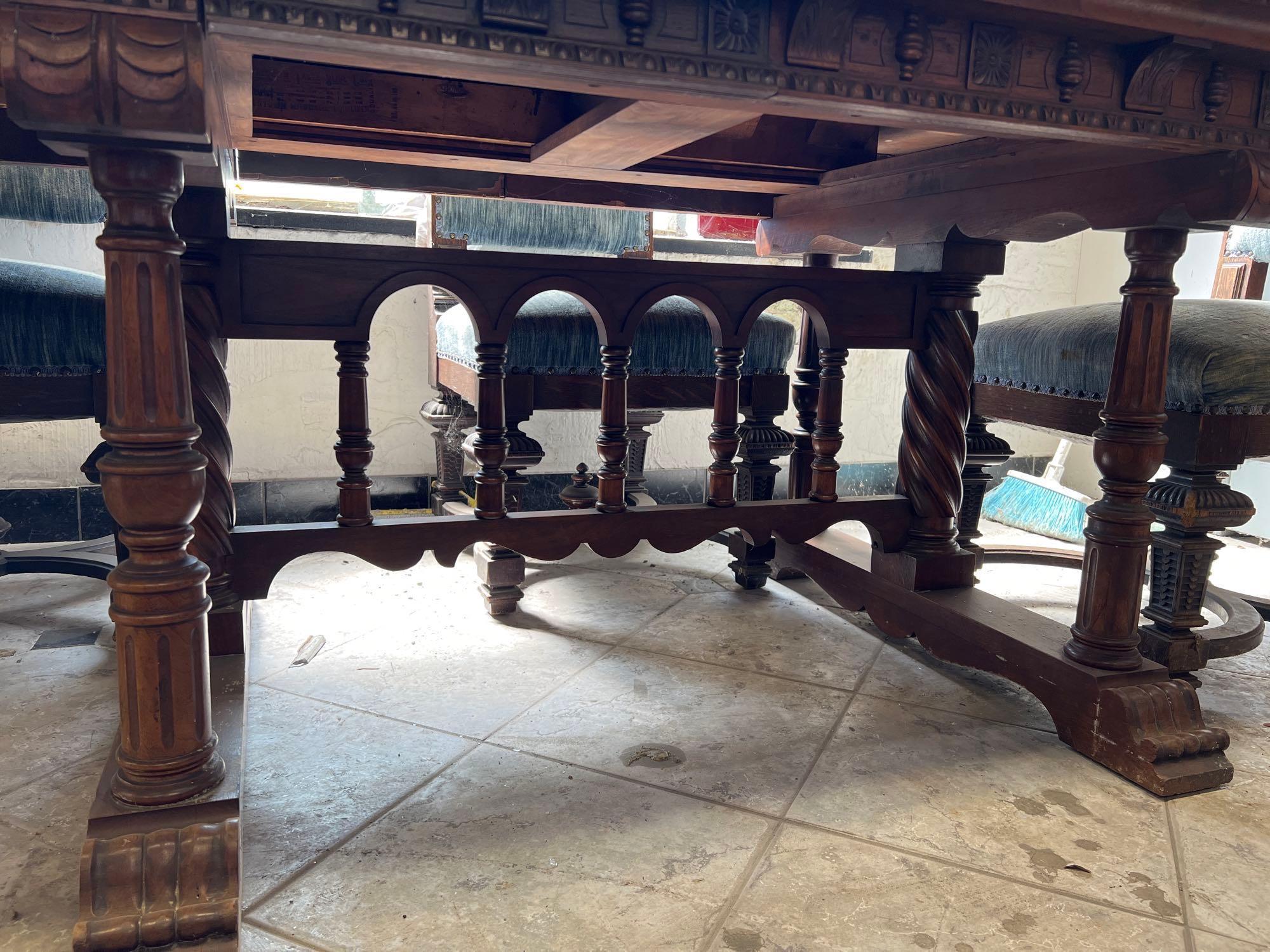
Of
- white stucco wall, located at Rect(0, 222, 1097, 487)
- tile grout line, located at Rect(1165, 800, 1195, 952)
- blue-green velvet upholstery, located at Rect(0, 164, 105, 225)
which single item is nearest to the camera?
tile grout line, located at Rect(1165, 800, 1195, 952)

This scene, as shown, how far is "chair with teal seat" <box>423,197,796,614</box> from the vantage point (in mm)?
1757

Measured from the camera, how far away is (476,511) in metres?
1.53

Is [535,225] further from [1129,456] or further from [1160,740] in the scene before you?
[1160,740]

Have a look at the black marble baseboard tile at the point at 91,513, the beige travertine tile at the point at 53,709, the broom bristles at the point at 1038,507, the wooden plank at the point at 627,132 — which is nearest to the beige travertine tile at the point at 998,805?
the wooden plank at the point at 627,132

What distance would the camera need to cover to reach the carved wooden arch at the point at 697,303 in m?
1.53

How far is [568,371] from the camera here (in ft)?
5.82

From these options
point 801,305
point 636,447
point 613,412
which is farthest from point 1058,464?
point 613,412

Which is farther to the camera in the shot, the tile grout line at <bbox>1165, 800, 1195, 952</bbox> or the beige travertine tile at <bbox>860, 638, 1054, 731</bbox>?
the beige travertine tile at <bbox>860, 638, 1054, 731</bbox>

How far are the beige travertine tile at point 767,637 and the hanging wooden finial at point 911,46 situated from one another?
99 cm

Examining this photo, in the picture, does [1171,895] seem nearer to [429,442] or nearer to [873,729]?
[873,729]

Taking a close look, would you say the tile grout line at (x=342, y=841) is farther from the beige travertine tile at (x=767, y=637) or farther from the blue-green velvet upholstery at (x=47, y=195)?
the blue-green velvet upholstery at (x=47, y=195)

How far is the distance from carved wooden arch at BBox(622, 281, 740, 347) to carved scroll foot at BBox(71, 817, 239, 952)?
37.2 inches

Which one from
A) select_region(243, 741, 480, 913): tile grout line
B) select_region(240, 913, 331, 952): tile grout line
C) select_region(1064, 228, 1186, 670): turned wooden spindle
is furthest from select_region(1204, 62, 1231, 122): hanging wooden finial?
select_region(240, 913, 331, 952): tile grout line

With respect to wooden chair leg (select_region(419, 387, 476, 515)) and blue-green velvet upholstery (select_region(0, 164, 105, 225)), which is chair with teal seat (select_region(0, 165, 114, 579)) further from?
wooden chair leg (select_region(419, 387, 476, 515))
